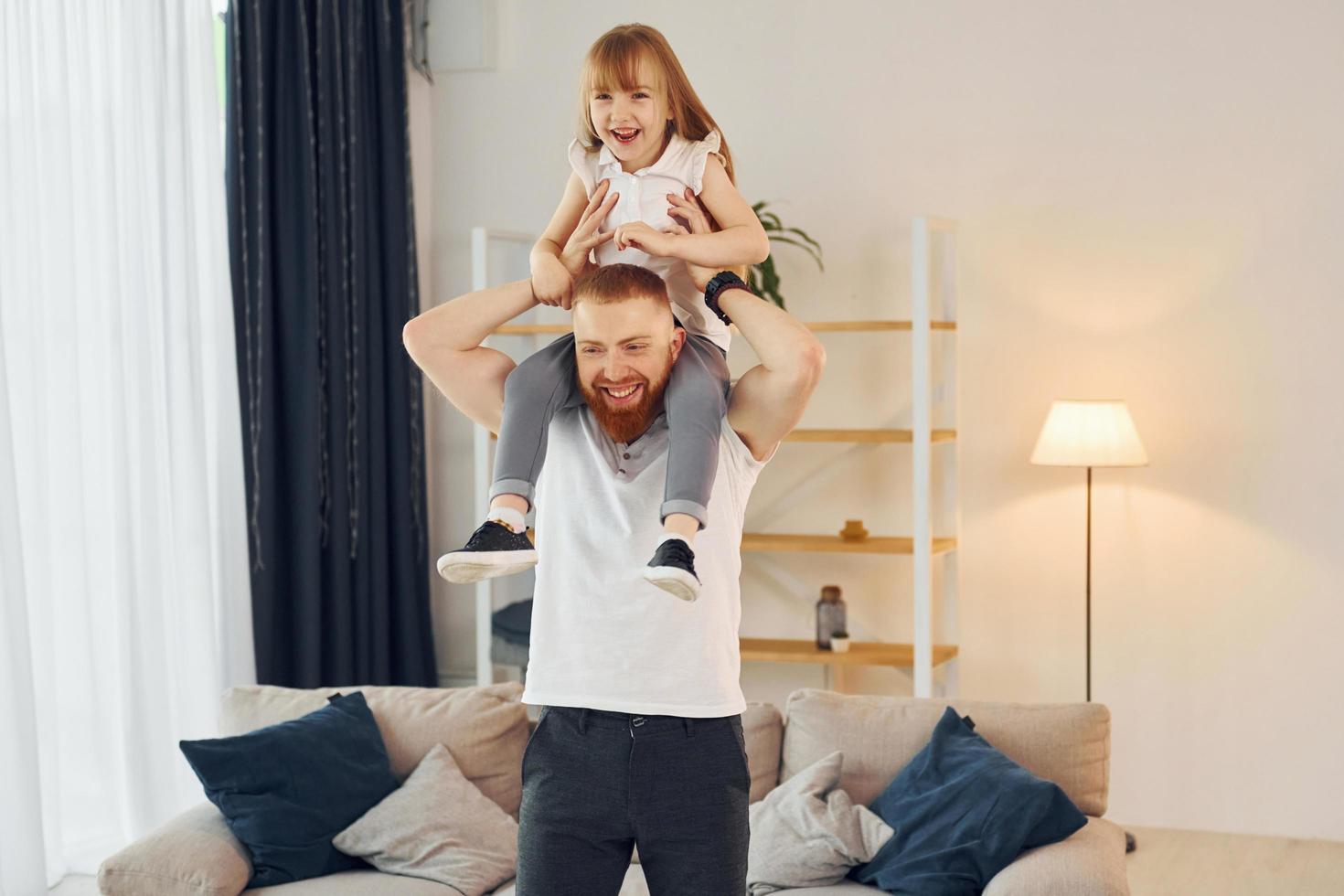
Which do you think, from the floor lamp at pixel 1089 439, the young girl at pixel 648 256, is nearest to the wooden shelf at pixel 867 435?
the floor lamp at pixel 1089 439

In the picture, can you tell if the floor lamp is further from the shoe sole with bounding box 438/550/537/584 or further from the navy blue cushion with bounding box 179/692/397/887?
the shoe sole with bounding box 438/550/537/584

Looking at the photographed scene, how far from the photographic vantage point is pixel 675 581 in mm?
1415

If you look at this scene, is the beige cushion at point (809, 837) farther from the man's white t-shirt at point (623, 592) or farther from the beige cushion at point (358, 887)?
the man's white t-shirt at point (623, 592)

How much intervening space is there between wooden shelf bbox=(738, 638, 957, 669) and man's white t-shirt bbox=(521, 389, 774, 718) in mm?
2618

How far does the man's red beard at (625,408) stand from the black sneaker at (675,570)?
0.62 ft

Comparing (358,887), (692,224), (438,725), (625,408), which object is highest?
(692,224)

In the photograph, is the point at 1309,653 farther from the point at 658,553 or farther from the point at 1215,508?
the point at 658,553

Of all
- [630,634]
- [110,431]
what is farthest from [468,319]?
[110,431]

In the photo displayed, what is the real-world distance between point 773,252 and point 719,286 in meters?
2.92

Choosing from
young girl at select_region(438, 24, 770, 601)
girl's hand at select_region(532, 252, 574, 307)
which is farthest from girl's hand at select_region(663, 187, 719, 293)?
girl's hand at select_region(532, 252, 574, 307)

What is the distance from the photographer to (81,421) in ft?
11.6

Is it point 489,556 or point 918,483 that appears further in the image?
point 918,483

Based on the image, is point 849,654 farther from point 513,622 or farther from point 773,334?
point 773,334

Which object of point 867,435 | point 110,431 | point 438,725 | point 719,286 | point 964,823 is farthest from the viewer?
point 867,435
